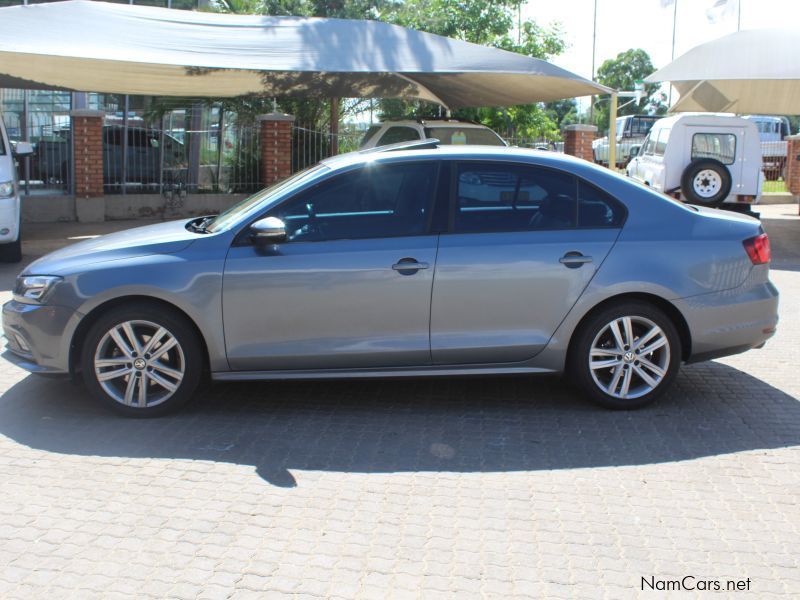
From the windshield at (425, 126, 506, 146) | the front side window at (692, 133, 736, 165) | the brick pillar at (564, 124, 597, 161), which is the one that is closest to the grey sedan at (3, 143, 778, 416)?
the windshield at (425, 126, 506, 146)

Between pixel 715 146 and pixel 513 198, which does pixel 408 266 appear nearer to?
pixel 513 198

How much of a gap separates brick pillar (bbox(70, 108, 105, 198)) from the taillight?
46.2 ft

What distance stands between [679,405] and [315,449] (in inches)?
99.9

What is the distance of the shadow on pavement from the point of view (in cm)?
511

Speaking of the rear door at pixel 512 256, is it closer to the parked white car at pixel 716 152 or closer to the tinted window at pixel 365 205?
the tinted window at pixel 365 205

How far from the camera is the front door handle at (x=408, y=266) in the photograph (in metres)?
5.58

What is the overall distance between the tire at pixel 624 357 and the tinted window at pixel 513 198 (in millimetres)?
688

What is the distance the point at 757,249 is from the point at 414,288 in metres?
2.29

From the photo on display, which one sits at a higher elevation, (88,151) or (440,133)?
(440,133)

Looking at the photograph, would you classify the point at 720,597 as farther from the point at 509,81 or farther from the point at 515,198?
the point at 509,81

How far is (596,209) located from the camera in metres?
5.84

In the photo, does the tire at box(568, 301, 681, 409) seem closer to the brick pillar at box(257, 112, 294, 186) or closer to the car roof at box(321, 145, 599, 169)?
the car roof at box(321, 145, 599, 169)

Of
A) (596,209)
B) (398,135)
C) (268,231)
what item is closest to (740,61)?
(398,135)

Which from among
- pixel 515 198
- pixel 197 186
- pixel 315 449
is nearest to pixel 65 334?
pixel 315 449
